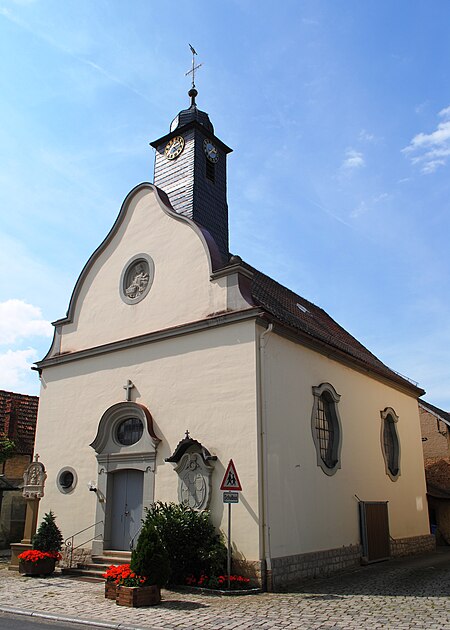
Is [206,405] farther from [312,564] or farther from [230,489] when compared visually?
[312,564]

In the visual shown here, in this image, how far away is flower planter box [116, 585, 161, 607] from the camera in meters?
9.61

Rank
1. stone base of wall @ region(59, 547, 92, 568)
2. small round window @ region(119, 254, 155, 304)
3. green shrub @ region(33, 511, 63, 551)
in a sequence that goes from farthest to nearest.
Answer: small round window @ region(119, 254, 155, 304) → stone base of wall @ region(59, 547, 92, 568) → green shrub @ region(33, 511, 63, 551)

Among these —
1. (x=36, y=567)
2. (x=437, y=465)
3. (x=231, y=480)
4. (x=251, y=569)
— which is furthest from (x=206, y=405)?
(x=437, y=465)

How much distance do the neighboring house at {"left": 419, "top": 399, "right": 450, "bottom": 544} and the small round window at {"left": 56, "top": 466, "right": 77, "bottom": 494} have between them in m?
13.7

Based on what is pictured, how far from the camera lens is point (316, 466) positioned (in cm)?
1398

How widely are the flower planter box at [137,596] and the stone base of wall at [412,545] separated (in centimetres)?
976

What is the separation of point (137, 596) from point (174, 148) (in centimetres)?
1376

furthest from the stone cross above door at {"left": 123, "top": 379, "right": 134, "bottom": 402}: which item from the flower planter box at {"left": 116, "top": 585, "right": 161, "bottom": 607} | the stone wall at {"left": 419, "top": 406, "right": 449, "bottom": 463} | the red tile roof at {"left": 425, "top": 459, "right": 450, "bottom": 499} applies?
the stone wall at {"left": 419, "top": 406, "right": 449, "bottom": 463}

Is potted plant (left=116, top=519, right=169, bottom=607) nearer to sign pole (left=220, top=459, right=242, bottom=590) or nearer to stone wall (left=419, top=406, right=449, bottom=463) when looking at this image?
sign pole (left=220, top=459, right=242, bottom=590)

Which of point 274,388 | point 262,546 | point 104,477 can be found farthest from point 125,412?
point 262,546

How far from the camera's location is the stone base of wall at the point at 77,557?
14516mm

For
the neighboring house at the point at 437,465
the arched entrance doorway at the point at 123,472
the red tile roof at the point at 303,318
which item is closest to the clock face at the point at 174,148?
the red tile roof at the point at 303,318

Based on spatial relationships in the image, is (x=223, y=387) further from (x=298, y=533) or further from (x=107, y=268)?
→ (x=107, y=268)

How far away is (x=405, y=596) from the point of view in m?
10.5
